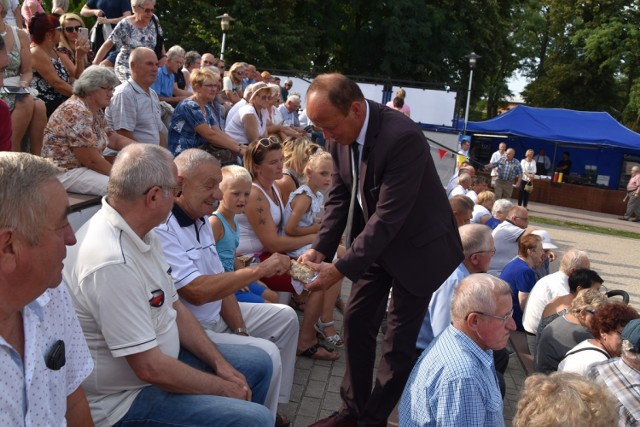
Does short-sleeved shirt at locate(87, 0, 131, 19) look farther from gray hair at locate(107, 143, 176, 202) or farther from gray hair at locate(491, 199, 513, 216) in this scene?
gray hair at locate(107, 143, 176, 202)

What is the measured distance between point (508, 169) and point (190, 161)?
704 inches

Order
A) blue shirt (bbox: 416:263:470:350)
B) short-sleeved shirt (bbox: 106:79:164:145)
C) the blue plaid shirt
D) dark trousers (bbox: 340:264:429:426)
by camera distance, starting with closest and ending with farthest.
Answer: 1. dark trousers (bbox: 340:264:429:426)
2. blue shirt (bbox: 416:263:470:350)
3. short-sleeved shirt (bbox: 106:79:164:145)
4. the blue plaid shirt

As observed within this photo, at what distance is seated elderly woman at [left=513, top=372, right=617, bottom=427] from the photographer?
239cm

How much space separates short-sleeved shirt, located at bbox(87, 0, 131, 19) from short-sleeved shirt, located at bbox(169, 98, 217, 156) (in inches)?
134

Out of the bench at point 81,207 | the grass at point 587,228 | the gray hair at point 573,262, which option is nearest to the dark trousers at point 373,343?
the bench at point 81,207

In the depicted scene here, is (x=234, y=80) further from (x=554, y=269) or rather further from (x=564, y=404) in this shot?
(x=564, y=404)

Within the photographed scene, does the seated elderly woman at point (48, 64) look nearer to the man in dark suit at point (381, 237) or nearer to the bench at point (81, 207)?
the bench at point (81, 207)

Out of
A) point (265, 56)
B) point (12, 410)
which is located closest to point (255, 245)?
point (12, 410)

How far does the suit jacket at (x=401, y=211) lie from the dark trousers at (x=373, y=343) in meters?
0.16

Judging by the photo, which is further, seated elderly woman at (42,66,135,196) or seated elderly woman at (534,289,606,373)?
seated elderly woman at (42,66,135,196)

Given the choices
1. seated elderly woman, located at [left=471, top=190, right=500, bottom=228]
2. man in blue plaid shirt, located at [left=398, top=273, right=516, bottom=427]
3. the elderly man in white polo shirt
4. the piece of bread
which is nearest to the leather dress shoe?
the elderly man in white polo shirt

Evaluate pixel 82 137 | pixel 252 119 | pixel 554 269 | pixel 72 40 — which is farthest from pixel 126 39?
pixel 554 269

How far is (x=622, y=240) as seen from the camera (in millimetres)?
17328

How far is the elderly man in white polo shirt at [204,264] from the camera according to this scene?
347 centimetres
